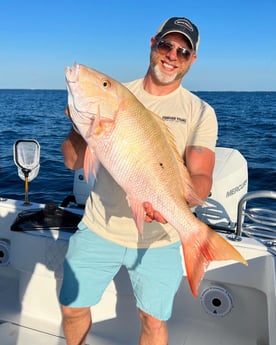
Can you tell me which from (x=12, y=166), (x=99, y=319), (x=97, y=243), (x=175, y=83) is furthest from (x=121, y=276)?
(x=12, y=166)

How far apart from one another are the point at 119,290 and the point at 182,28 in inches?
83.9

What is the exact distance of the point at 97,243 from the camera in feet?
7.76

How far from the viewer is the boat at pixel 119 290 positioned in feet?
9.88

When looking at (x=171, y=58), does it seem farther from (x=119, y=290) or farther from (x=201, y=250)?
(x=119, y=290)

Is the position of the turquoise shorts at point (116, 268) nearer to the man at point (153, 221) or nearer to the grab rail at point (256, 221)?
the man at point (153, 221)

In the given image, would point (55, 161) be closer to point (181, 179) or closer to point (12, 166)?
point (12, 166)

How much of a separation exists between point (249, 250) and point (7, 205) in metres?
2.16

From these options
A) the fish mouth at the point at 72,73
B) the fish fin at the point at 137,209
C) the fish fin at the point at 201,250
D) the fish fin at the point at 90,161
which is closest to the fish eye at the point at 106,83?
the fish mouth at the point at 72,73

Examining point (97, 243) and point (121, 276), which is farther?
point (121, 276)

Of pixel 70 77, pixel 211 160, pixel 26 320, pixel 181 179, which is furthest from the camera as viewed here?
pixel 26 320

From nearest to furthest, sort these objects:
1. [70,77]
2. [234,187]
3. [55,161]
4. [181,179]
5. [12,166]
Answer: [70,77]
[181,179]
[234,187]
[12,166]
[55,161]

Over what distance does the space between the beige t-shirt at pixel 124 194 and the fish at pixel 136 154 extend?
0.28 m

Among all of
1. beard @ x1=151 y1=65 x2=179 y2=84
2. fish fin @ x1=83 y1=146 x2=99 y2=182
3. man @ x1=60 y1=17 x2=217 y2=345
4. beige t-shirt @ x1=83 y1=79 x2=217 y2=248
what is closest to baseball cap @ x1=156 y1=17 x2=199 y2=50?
man @ x1=60 y1=17 x2=217 y2=345

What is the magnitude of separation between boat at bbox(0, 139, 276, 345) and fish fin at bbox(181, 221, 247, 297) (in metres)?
0.98
